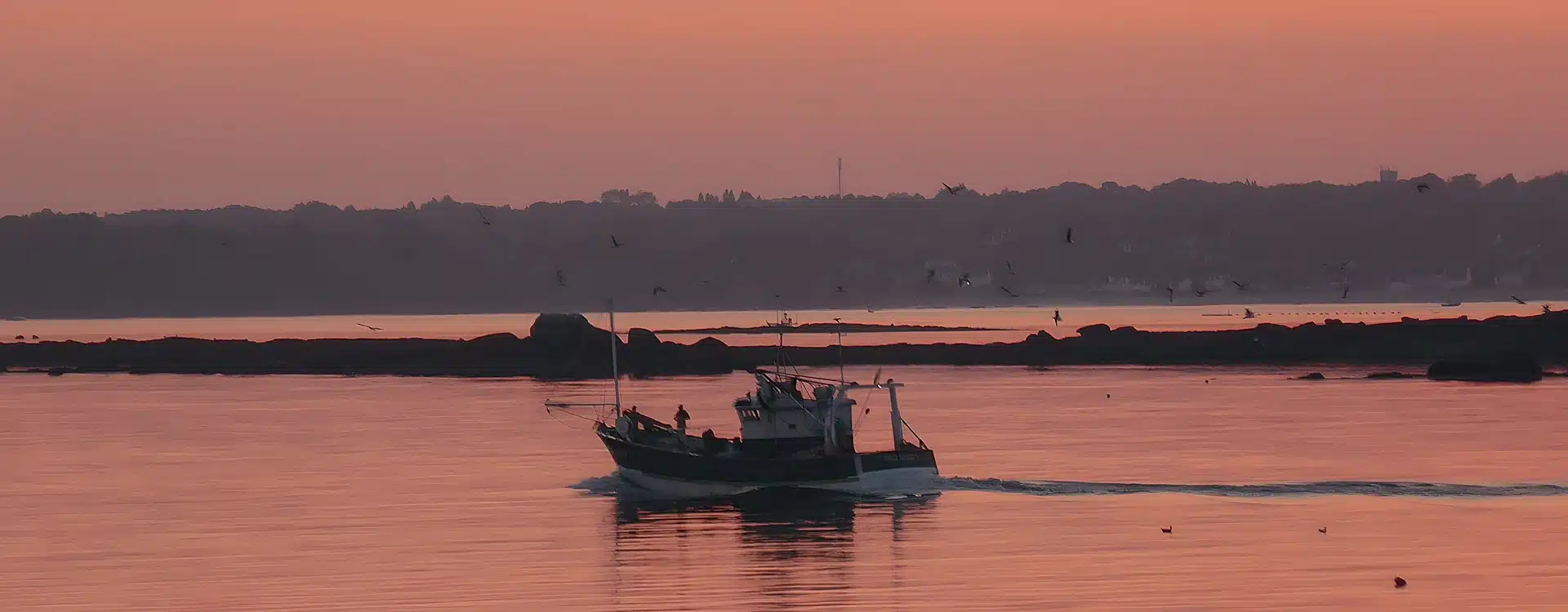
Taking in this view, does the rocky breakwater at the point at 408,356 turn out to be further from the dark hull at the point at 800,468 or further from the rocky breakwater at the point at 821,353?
the dark hull at the point at 800,468

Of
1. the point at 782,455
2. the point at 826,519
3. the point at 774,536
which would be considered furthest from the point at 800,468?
the point at 774,536

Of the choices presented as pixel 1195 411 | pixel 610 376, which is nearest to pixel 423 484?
pixel 1195 411

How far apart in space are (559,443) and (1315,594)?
38.4m

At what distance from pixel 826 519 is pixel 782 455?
5.65 metres

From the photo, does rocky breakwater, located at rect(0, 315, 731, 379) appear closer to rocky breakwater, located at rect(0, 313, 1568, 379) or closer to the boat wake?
rocky breakwater, located at rect(0, 313, 1568, 379)

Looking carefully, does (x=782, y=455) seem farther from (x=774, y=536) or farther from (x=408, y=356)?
(x=408, y=356)

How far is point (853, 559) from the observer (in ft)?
123

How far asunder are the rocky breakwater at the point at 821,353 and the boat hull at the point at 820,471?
62165mm

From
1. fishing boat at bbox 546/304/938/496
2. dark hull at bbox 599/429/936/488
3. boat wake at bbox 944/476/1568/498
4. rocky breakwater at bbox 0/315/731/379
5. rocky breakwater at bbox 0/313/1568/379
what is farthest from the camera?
rocky breakwater at bbox 0/315/731/379

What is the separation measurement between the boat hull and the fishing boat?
0.02 meters

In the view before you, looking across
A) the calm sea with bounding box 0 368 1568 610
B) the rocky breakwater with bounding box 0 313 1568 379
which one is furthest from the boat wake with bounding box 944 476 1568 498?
the rocky breakwater with bounding box 0 313 1568 379

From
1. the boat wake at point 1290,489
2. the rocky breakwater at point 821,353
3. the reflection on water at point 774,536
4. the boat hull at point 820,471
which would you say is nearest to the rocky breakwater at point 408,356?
the rocky breakwater at point 821,353

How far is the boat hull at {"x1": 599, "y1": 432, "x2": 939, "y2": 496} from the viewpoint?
160 ft

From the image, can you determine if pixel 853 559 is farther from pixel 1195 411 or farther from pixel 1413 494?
pixel 1195 411
